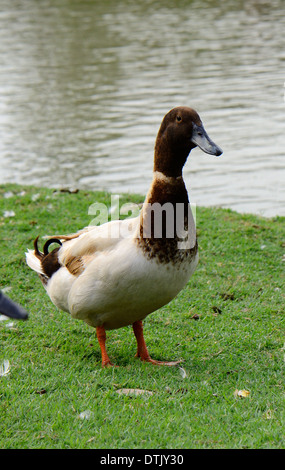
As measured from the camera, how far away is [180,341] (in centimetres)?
468

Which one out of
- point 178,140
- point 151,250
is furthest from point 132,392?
point 178,140

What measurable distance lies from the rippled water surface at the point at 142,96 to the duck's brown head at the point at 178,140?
428cm

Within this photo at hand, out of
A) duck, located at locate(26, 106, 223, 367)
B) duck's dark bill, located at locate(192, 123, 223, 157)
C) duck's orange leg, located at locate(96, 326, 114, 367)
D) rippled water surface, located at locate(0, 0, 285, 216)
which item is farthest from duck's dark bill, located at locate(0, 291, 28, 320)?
rippled water surface, located at locate(0, 0, 285, 216)

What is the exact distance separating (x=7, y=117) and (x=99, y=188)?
5.06 meters

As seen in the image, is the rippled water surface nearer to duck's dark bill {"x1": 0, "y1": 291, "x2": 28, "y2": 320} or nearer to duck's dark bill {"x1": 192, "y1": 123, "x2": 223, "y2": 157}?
duck's dark bill {"x1": 192, "y1": 123, "x2": 223, "y2": 157}

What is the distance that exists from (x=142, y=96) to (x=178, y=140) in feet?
33.5

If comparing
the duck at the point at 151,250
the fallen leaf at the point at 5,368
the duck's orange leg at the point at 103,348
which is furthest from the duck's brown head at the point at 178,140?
the fallen leaf at the point at 5,368

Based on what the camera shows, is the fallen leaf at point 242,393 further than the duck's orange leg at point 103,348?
No

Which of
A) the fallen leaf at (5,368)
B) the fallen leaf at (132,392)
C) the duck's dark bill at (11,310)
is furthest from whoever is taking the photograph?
the fallen leaf at (5,368)

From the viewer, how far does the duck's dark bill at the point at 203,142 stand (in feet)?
12.5

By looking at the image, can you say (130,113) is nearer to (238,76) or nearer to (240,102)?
(240,102)

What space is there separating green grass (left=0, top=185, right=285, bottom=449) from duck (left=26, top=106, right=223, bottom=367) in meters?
0.43

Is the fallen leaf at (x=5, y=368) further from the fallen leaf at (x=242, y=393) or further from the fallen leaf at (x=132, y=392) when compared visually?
the fallen leaf at (x=242, y=393)

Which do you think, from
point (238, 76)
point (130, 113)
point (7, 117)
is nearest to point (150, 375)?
point (130, 113)
